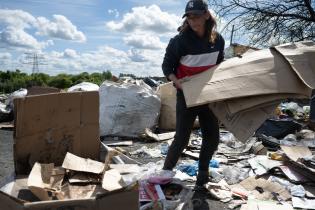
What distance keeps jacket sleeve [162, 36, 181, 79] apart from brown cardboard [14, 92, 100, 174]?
0.69 metres

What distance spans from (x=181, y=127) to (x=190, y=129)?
8cm

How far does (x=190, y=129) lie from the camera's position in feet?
10.7

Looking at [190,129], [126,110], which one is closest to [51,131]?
[190,129]

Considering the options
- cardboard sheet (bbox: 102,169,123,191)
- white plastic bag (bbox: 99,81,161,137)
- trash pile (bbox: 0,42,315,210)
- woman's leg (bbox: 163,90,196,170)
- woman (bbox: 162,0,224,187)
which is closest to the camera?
cardboard sheet (bbox: 102,169,123,191)

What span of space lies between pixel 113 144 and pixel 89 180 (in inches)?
122

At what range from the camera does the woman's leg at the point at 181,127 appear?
10.4 ft

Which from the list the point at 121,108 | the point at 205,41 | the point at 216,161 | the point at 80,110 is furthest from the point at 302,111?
the point at 80,110

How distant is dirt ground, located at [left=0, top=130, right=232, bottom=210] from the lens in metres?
3.05

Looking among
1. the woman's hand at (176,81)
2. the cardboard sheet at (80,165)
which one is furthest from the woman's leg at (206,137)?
the cardboard sheet at (80,165)

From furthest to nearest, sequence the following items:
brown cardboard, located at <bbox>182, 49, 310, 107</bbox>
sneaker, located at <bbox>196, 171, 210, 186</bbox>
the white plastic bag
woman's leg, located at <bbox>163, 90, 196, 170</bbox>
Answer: the white plastic bag < sneaker, located at <bbox>196, 171, 210, 186</bbox> < woman's leg, located at <bbox>163, 90, 196, 170</bbox> < brown cardboard, located at <bbox>182, 49, 310, 107</bbox>

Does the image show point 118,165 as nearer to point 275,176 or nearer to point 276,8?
point 275,176

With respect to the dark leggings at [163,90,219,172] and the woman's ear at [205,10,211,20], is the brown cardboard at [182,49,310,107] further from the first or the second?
the woman's ear at [205,10,211,20]

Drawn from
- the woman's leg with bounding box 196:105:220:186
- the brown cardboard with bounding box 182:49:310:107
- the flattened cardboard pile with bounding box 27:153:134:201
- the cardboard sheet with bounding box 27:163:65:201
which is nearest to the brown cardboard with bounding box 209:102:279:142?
the brown cardboard with bounding box 182:49:310:107

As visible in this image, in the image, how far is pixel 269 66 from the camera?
288 centimetres
